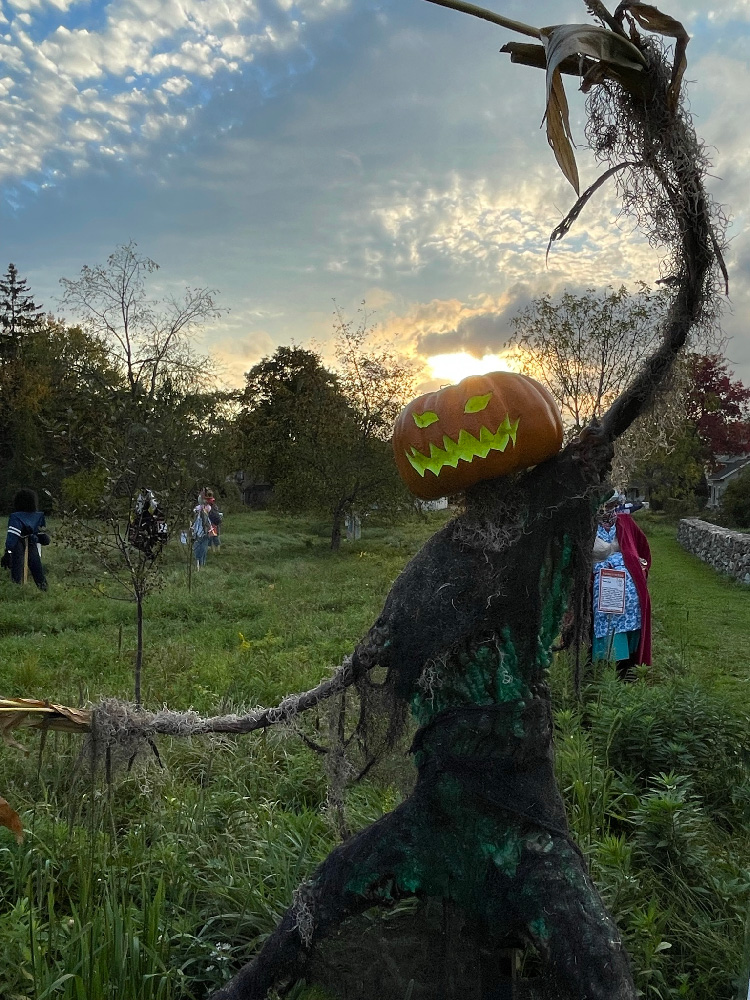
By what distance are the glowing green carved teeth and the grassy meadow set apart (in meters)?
1.04

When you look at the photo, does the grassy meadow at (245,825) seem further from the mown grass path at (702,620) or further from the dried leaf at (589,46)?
the dried leaf at (589,46)

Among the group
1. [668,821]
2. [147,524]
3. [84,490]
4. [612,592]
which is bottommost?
[668,821]

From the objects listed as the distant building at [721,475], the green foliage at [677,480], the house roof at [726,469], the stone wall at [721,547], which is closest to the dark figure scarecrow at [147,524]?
the stone wall at [721,547]

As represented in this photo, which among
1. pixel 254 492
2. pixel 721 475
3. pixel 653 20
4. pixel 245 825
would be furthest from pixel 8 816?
pixel 254 492

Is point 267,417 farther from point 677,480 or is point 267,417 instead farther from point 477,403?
point 477,403

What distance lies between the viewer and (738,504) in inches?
850

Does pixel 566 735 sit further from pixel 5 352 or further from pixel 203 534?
pixel 5 352

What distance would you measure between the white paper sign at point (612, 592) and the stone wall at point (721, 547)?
8628mm

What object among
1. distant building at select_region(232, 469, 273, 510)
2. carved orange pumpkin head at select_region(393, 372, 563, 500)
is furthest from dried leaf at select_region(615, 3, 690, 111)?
distant building at select_region(232, 469, 273, 510)

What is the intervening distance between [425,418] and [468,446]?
149 mm

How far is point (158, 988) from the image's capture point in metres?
2.23

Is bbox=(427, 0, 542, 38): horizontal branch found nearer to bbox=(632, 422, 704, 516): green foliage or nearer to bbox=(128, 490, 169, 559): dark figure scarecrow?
bbox=(128, 490, 169, 559): dark figure scarecrow

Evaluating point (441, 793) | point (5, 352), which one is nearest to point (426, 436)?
point (441, 793)

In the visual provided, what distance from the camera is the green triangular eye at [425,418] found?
1.95 metres
